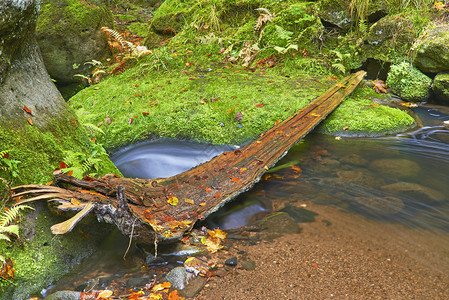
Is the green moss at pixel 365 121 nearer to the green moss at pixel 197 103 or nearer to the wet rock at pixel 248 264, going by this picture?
the green moss at pixel 197 103

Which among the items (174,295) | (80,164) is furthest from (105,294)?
(80,164)

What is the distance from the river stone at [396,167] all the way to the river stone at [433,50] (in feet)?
10.5

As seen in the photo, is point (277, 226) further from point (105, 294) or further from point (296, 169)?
point (105, 294)

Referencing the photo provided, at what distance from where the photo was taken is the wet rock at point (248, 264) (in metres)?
3.00

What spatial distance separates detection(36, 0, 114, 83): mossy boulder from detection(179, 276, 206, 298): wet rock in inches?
311

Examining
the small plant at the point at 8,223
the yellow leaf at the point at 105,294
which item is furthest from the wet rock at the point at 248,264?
the small plant at the point at 8,223

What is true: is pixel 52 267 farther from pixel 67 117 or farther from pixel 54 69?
pixel 54 69

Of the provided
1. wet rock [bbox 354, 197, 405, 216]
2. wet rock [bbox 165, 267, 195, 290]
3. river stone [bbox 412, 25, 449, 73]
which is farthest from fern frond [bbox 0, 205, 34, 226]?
river stone [bbox 412, 25, 449, 73]

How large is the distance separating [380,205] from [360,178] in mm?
731

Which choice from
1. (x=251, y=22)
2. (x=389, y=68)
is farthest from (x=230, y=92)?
(x=389, y=68)

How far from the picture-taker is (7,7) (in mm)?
2951

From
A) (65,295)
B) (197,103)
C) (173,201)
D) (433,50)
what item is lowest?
(65,295)

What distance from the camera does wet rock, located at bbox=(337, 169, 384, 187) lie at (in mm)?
4715

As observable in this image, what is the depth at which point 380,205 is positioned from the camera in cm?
420
